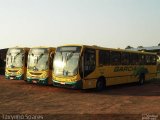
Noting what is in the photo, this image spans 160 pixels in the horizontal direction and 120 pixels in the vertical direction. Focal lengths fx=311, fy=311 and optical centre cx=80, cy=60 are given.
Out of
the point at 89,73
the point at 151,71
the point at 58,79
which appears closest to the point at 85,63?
the point at 89,73

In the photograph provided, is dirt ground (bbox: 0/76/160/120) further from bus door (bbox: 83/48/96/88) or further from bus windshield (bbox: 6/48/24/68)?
bus windshield (bbox: 6/48/24/68)

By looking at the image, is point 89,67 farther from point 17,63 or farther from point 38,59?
point 17,63

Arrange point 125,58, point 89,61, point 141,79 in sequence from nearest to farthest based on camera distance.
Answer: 1. point 89,61
2. point 125,58
3. point 141,79

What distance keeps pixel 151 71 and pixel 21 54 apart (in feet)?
39.9

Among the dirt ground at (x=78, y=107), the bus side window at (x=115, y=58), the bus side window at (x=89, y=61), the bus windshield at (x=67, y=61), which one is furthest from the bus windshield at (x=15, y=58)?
the bus side window at (x=115, y=58)

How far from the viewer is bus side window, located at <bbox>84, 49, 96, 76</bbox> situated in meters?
18.4

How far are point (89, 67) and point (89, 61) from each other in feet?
1.18

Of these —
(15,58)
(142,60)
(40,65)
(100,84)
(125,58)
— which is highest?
(125,58)

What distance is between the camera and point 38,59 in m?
21.5

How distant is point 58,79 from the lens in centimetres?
1889

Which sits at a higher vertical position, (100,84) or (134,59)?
(134,59)

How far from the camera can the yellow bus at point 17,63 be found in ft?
74.3

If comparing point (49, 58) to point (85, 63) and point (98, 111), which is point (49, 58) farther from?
point (98, 111)

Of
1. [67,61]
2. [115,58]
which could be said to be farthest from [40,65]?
[115,58]
